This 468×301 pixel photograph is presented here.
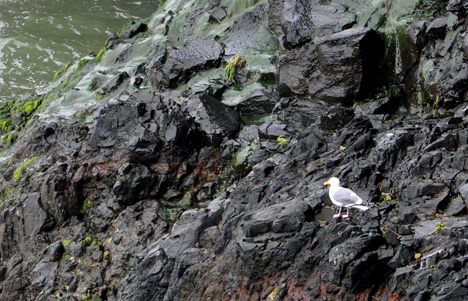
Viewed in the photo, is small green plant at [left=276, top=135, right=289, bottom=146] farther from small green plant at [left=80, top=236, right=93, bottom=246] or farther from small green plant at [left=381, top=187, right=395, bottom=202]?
small green plant at [left=80, top=236, right=93, bottom=246]

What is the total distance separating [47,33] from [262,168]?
25833mm

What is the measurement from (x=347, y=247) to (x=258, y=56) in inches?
352

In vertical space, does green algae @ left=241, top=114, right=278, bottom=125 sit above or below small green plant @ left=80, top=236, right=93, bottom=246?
above

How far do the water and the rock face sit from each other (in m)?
11.5

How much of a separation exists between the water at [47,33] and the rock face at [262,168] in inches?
452

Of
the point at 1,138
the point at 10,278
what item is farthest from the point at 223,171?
the point at 1,138

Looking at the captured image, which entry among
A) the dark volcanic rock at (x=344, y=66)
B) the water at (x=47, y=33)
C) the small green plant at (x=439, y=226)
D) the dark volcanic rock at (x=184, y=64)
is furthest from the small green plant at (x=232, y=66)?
the water at (x=47, y=33)

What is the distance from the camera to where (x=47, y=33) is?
105 feet

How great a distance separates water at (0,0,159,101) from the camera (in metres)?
28.2

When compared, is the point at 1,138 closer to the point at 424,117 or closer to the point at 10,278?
the point at 10,278

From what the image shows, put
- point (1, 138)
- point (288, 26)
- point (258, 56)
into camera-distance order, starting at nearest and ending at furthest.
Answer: point (288, 26)
point (258, 56)
point (1, 138)

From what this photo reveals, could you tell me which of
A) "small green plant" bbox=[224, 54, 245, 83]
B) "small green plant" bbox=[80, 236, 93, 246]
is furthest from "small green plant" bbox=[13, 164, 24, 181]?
"small green plant" bbox=[224, 54, 245, 83]

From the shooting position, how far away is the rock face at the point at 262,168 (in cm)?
748

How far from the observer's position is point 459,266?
6.25m
